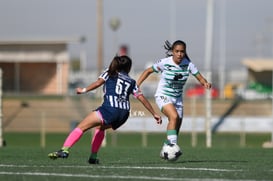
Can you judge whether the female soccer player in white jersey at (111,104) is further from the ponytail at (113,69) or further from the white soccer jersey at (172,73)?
the white soccer jersey at (172,73)

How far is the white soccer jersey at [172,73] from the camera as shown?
14.6 metres

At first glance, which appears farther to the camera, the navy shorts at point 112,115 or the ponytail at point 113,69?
the ponytail at point 113,69

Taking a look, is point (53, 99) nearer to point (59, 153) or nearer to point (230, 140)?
point (230, 140)

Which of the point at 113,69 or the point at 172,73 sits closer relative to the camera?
the point at 113,69

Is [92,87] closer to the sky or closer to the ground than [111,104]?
closer to the sky

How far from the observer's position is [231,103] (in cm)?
4034

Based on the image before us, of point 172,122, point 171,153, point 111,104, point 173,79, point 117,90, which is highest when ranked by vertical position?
point 173,79

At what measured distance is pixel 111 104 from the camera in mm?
13031

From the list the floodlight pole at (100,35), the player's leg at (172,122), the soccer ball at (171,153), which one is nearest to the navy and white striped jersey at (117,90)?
the soccer ball at (171,153)

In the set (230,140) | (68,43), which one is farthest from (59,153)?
(68,43)

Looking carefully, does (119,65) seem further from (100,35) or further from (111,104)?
(100,35)

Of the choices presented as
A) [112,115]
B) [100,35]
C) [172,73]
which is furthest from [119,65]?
[100,35]

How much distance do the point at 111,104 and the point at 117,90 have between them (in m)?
0.23

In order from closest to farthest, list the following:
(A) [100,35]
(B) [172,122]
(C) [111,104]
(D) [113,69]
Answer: (C) [111,104], (D) [113,69], (B) [172,122], (A) [100,35]
